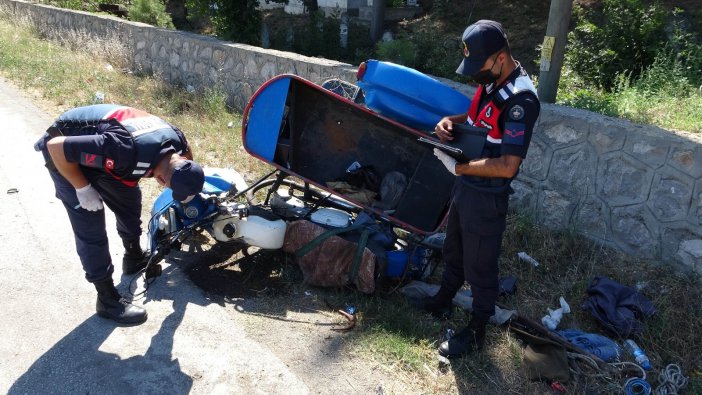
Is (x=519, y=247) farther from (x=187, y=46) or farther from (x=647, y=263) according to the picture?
(x=187, y=46)

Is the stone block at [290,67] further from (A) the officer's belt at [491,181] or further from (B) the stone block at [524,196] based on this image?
(A) the officer's belt at [491,181]

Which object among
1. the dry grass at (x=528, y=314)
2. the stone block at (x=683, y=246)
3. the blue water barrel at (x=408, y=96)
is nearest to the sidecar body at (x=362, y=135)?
the blue water barrel at (x=408, y=96)

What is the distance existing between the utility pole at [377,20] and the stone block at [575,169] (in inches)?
Result: 337

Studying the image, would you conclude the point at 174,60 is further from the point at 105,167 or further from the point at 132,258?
the point at 105,167

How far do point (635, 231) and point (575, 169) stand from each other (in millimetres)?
A: 619

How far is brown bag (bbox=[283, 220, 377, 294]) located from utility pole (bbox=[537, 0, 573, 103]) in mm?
2397

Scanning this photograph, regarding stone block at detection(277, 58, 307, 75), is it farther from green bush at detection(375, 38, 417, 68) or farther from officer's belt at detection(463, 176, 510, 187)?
officer's belt at detection(463, 176, 510, 187)

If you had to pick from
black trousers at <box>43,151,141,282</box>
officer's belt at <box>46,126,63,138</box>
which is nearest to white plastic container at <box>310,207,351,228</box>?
black trousers at <box>43,151,141,282</box>

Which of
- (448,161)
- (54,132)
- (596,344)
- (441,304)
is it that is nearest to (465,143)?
(448,161)

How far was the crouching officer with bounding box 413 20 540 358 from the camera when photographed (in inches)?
114

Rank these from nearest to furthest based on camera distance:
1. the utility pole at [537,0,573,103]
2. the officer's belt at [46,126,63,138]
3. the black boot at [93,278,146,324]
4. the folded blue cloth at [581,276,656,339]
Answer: the officer's belt at [46,126,63,138], the black boot at [93,278,146,324], the folded blue cloth at [581,276,656,339], the utility pole at [537,0,573,103]

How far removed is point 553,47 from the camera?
482 centimetres

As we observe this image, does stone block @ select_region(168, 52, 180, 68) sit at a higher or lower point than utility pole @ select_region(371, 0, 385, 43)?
lower

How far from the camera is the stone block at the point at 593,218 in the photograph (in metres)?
4.18
